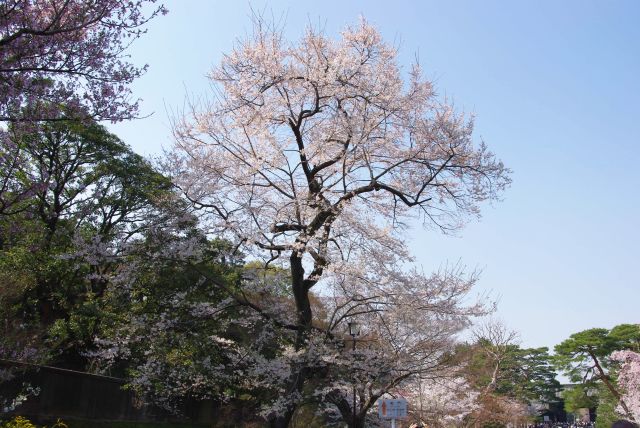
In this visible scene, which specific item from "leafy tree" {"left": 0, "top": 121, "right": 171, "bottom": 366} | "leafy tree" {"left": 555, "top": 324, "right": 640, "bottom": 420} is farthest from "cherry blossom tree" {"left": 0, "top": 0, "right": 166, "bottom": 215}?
"leafy tree" {"left": 555, "top": 324, "right": 640, "bottom": 420}

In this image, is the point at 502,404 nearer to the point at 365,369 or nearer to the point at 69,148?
the point at 365,369

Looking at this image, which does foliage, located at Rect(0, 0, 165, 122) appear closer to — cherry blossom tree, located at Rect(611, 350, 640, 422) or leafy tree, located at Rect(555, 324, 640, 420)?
cherry blossom tree, located at Rect(611, 350, 640, 422)

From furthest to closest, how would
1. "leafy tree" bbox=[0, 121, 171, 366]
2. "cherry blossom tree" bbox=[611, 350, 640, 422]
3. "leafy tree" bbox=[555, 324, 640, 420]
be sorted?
"leafy tree" bbox=[555, 324, 640, 420] → "cherry blossom tree" bbox=[611, 350, 640, 422] → "leafy tree" bbox=[0, 121, 171, 366]

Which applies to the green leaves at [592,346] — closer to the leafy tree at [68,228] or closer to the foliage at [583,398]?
the foliage at [583,398]

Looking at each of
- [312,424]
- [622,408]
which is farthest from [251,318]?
[622,408]

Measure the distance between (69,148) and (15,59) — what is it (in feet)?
58.1

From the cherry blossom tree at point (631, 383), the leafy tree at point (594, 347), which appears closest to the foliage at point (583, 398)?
the leafy tree at point (594, 347)

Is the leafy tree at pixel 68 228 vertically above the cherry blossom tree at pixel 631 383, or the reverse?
the leafy tree at pixel 68 228

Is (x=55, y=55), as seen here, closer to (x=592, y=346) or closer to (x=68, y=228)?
(x=68, y=228)

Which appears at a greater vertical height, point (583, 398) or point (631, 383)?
point (583, 398)

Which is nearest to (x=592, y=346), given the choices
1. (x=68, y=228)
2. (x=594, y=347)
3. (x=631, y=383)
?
(x=594, y=347)

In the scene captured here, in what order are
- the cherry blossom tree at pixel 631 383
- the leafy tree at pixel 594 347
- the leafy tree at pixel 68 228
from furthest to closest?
the leafy tree at pixel 594 347 < the cherry blossom tree at pixel 631 383 < the leafy tree at pixel 68 228

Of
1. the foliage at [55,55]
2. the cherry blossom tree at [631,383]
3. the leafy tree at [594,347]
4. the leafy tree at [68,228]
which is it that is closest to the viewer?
the foliage at [55,55]

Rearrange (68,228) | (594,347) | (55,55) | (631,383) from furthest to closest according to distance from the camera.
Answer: (594,347) → (631,383) → (68,228) → (55,55)
